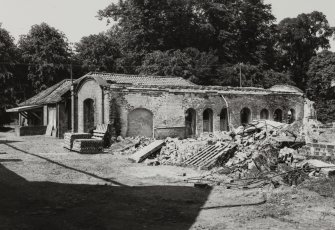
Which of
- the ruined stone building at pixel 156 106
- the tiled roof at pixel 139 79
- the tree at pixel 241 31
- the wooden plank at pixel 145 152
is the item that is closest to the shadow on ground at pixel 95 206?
the wooden plank at pixel 145 152

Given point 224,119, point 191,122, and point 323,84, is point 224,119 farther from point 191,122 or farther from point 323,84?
point 323,84

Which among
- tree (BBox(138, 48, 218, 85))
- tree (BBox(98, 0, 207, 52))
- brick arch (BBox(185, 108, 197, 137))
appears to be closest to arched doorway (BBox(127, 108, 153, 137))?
brick arch (BBox(185, 108, 197, 137))

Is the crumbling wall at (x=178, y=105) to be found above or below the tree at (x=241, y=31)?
below

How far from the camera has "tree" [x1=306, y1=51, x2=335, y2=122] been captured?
1644 inches

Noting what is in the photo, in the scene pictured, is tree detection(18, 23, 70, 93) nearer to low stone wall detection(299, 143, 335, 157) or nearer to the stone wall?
the stone wall

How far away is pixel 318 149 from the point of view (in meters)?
11.6

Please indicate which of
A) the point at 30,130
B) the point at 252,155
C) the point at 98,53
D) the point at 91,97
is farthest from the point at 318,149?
the point at 98,53

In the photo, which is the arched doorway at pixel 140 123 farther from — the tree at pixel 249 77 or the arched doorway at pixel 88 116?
the tree at pixel 249 77

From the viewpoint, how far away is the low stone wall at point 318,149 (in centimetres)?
1126

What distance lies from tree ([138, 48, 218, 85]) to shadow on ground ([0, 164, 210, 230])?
3130cm

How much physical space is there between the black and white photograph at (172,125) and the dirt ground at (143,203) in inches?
1.8

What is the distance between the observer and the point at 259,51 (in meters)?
51.2

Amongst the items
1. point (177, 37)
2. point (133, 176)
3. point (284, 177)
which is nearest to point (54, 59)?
point (177, 37)

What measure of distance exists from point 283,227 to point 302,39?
4897cm
